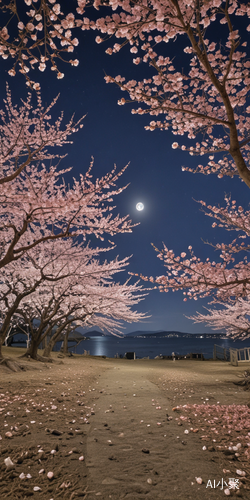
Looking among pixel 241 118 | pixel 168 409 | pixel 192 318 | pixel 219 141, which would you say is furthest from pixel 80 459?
pixel 192 318

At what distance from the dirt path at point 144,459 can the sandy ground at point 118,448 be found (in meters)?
0.01

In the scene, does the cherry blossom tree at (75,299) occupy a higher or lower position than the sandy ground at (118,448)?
higher

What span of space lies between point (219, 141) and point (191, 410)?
8.15 metres

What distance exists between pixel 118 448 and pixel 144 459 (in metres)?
0.52

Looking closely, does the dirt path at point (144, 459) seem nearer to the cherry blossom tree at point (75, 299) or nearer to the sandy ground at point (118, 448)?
the sandy ground at point (118, 448)

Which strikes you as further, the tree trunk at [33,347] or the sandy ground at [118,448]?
the tree trunk at [33,347]

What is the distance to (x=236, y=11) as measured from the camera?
5.45 metres

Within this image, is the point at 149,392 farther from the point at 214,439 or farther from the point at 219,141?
the point at 219,141

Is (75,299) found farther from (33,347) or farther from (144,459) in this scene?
(144,459)

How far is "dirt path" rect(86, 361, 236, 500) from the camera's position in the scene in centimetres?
272

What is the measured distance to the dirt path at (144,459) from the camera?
2.72 meters

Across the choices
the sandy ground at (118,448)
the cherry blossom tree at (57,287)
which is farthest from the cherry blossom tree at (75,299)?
the sandy ground at (118,448)

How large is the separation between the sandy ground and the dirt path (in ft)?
0.04

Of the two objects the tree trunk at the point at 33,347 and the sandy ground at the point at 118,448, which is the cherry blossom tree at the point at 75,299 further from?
the sandy ground at the point at 118,448
